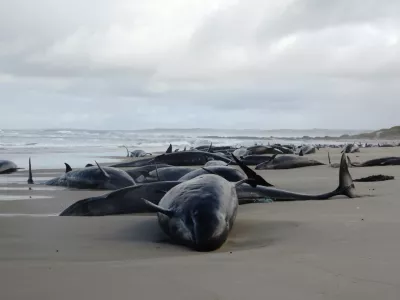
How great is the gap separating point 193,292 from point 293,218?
237cm

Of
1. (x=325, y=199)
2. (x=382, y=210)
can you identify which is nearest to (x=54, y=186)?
(x=325, y=199)

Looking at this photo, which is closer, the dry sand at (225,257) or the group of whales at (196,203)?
the dry sand at (225,257)

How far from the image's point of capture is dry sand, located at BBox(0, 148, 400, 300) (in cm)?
246

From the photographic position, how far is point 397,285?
8.19ft

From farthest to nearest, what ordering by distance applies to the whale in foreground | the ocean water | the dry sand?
the ocean water → the whale in foreground → the dry sand

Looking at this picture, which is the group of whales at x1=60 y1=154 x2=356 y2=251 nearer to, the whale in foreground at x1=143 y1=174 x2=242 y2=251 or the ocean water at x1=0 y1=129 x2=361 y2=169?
the whale in foreground at x1=143 y1=174 x2=242 y2=251

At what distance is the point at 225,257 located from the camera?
10.3 feet

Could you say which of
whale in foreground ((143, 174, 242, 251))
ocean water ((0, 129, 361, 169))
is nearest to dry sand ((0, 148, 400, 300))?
whale in foreground ((143, 174, 242, 251))

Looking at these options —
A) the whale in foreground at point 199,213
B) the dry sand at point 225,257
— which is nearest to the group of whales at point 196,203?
the whale in foreground at point 199,213

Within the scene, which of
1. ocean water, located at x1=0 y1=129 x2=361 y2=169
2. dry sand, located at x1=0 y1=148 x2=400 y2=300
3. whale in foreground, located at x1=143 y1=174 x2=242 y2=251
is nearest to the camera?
dry sand, located at x1=0 y1=148 x2=400 y2=300

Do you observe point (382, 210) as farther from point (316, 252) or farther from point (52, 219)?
point (52, 219)

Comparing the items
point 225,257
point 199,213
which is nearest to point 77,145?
point 199,213

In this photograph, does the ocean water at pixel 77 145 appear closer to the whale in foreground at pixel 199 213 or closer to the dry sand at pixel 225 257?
the dry sand at pixel 225 257

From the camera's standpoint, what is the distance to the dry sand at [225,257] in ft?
8.07
